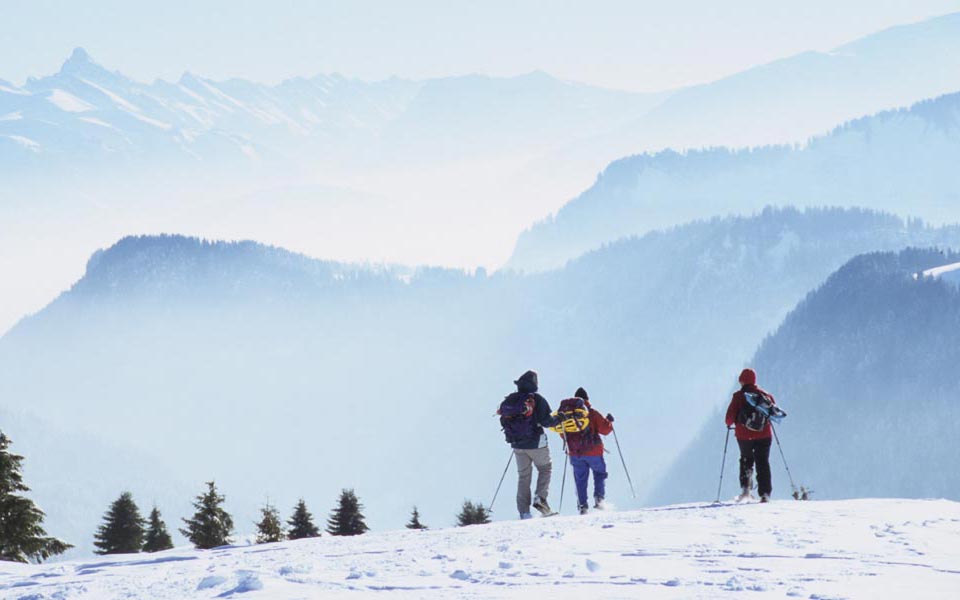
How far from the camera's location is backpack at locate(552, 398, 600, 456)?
20.0 m

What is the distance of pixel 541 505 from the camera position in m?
19.9

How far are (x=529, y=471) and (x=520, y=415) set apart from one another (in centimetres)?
147

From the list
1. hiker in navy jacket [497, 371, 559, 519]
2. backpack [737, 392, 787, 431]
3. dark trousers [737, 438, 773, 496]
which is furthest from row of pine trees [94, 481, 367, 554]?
backpack [737, 392, 787, 431]

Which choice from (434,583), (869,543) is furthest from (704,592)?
(869,543)

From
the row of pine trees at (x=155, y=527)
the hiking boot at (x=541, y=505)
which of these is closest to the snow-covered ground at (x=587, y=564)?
the hiking boot at (x=541, y=505)

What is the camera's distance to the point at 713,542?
1336 cm

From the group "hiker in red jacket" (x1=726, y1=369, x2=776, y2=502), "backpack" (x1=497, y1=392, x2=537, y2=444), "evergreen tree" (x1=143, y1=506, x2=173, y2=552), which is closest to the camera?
"hiker in red jacket" (x1=726, y1=369, x2=776, y2=502)

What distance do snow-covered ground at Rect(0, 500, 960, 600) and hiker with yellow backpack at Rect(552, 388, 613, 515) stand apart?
3.43 m

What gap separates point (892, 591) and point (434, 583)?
4557 millimetres

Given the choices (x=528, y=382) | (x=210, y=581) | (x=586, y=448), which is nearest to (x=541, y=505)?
(x=586, y=448)

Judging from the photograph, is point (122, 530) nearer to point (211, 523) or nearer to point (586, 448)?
point (211, 523)

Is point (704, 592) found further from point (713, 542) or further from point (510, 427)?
point (510, 427)

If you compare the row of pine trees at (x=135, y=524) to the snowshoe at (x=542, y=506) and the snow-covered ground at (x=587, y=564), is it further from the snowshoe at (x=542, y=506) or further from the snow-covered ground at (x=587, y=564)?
the snow-covered ground at (x=587, y=564)

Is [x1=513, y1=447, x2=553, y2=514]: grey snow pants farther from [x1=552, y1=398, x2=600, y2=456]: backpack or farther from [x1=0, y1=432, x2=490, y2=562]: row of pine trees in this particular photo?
[x1=0, y1=432, x2=490, y2=562]: row of pine trees
